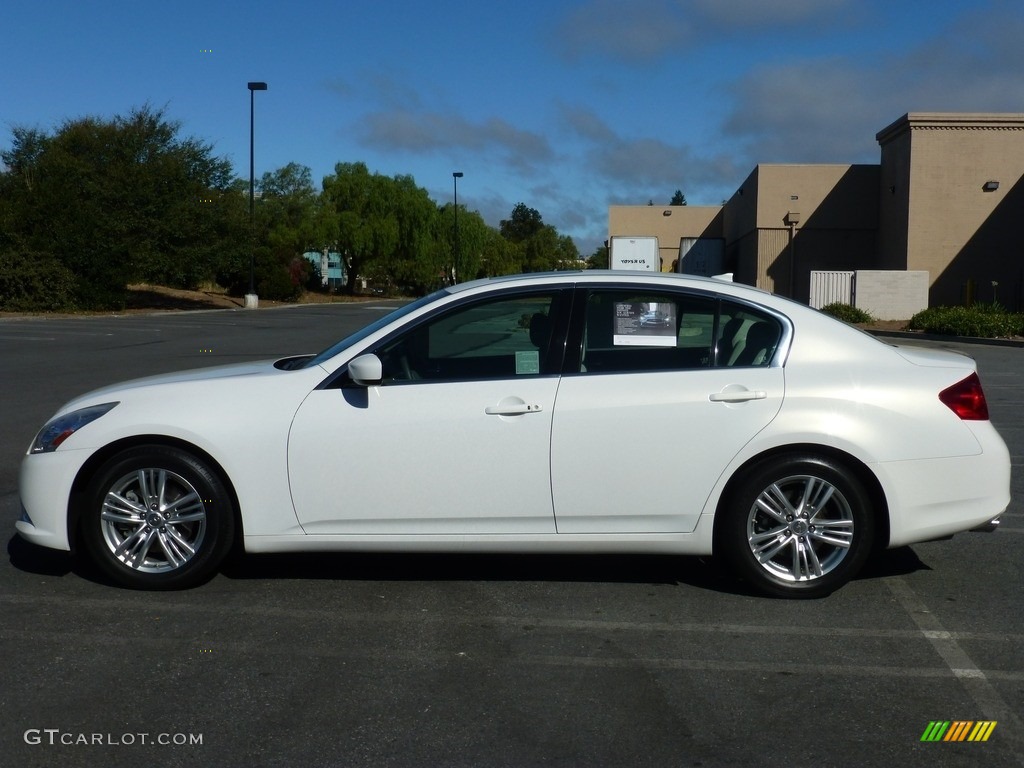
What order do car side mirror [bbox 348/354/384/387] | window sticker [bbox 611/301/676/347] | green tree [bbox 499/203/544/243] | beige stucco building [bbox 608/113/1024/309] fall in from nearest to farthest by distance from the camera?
car side mirror [bbox 348/354/384/387]
window sticker [bbox 611/301/676/347]
beige stucco building [bbox 608/113/1024/309]
green tree [bbox 499/203/544/243]

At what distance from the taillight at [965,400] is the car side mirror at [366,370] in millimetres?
2769

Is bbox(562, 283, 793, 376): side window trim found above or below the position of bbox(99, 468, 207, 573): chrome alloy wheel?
above

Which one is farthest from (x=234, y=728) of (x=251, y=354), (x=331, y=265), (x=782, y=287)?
(x=331, y=265)

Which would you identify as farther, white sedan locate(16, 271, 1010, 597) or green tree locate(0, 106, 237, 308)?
green tree locate(0, 106, 237, 308)

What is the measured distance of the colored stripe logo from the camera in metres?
3.94

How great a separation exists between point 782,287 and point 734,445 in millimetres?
43020

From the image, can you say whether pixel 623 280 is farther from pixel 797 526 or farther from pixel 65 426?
pixel 65 426

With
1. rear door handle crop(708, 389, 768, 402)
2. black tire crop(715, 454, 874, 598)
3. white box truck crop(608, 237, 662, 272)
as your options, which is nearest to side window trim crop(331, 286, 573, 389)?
rear door handle crop(708, 389, 768, 402)

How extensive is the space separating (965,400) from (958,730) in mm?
2011

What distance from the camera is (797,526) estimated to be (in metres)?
5.43

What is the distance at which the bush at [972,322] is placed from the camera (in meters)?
27.1

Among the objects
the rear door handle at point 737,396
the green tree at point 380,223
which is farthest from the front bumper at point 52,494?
the green tree at point 380,223

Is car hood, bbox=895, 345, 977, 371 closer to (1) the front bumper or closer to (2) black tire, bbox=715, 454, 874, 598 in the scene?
(2) black tire, bbox=715, 454, 874, 598

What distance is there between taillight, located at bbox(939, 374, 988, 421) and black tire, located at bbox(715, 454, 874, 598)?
60 cm
